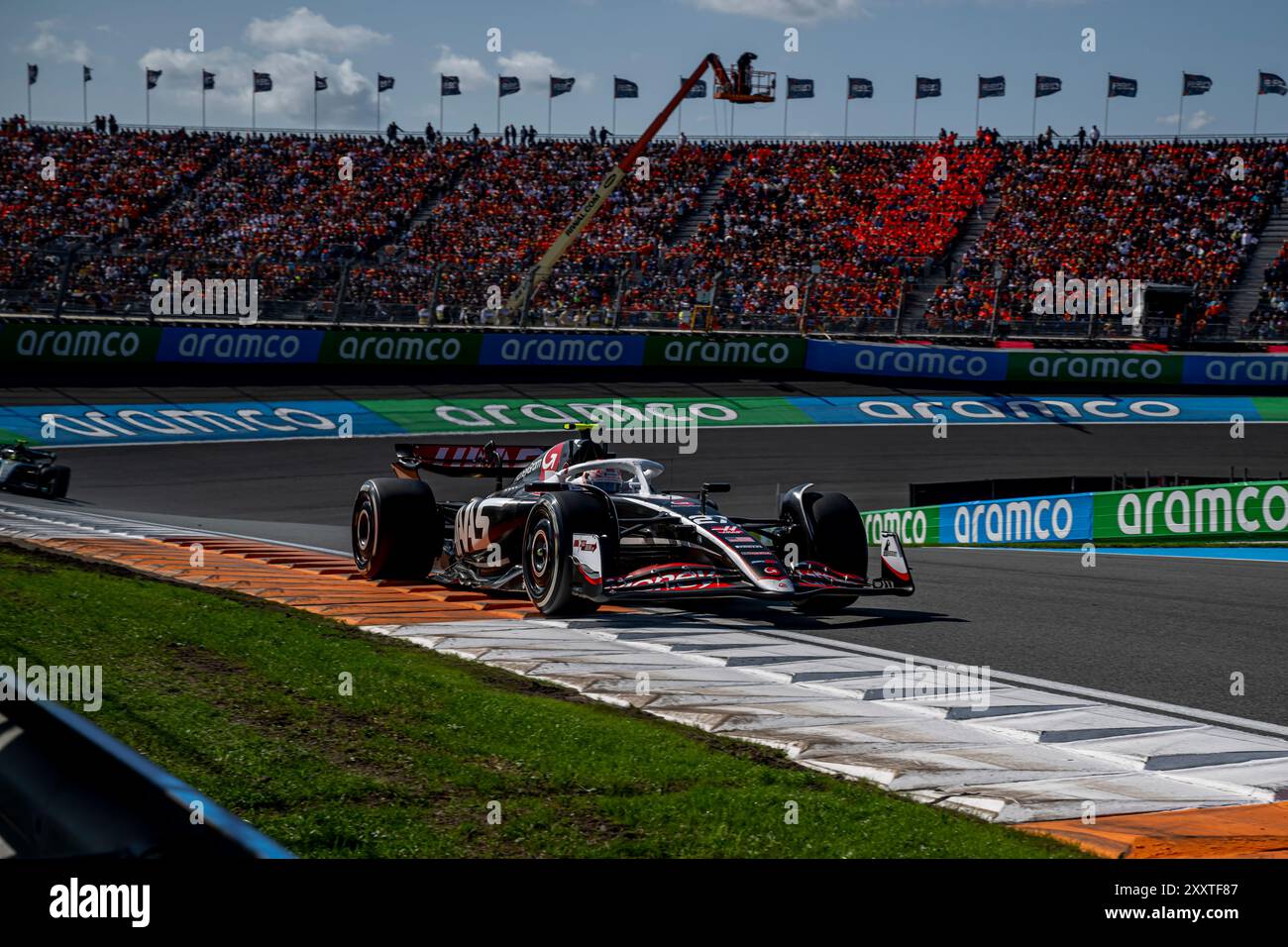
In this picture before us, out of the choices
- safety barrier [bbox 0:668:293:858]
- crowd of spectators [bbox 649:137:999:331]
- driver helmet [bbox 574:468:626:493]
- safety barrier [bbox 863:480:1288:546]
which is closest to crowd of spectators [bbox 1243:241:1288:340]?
crowd of spectators [bbox 649:137:999:331]

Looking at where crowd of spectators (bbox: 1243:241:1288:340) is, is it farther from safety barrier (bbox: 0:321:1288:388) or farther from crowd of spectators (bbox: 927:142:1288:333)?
crowd of spectators (bbox: 927:142:1288:333)

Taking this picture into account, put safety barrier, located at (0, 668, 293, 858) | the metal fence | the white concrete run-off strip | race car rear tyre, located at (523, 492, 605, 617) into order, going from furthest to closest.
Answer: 1. the metal fence
2. race car rear tyre, located at (523, 492, 605, 617)
3. the white concrete run-off strip
4. safety barrier, located at (0, 668, 293, 858)

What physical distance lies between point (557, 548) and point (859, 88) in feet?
162

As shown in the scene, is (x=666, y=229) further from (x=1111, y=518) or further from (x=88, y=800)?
(x=88, y=800)

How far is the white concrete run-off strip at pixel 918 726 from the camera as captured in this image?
4.97m

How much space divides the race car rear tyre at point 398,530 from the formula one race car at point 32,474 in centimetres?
1099

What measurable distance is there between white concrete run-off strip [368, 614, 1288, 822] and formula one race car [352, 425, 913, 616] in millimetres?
690

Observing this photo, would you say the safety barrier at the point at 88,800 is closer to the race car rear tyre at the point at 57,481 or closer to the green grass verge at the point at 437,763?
the green grass verge at the point at 437,763

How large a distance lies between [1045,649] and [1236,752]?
294 cm

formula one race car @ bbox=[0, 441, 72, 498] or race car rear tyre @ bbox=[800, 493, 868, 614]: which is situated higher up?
race car rear tyre @ bbox=[800, 493, 868, 614]

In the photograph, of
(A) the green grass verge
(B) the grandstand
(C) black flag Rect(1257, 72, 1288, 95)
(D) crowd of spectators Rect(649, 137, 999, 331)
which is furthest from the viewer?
Result: (C) black flag Rect(1257, 72, 1288, 95)

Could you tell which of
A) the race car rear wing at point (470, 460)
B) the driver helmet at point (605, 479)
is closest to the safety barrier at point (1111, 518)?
the race car rear wing at point (470, 460)

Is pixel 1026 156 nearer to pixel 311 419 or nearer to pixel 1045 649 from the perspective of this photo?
pixel 311 419

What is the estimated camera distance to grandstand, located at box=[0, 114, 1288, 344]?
30562 mm
